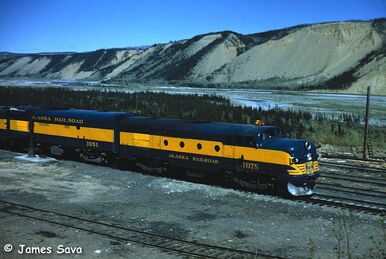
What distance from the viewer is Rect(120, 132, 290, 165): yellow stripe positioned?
53.9 feet

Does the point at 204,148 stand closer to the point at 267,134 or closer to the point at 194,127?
the point at 194,127

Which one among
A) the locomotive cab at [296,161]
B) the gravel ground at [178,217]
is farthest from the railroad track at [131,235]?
the locomotive cab at [296,161]

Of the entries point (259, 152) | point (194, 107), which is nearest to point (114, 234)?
point (259, 152)

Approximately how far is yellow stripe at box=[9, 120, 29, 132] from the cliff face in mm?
67212

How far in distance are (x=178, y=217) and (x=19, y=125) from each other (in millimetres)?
16108

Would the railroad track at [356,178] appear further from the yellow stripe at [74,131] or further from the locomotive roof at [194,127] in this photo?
the yellow stripe at [74,131]

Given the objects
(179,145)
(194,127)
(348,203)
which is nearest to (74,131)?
(179,145)

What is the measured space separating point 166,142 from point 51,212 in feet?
22.1

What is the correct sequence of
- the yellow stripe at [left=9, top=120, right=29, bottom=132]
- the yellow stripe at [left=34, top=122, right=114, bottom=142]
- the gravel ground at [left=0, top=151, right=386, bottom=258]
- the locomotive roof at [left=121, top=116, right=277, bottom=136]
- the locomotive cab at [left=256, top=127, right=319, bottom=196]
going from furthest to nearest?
the yellow stripe at [left=9, top=120, right=29, bottom=132]
the yellow stripe at [left=34, top=122, right=114, bottom=142]
the locomotive roof at [left=121, top=116, right=277, bottom=136]
the locomotive cab at [left=256, top=127, right=319, bottom=196]
the gravel ground at [left=0, top=151, right=386, bottom=258]

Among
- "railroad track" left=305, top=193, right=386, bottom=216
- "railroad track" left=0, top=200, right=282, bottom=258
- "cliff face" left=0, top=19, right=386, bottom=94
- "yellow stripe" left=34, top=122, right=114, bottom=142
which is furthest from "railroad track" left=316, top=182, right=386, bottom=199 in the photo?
"cliff face" left=0, top=19, right=386, bottom=94

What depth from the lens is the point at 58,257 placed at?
33.7 feet

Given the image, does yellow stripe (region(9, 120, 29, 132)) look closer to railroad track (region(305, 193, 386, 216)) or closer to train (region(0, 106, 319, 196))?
train (region(0, 106, 319, 196))

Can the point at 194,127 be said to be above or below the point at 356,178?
above

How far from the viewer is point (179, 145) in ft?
62.9
